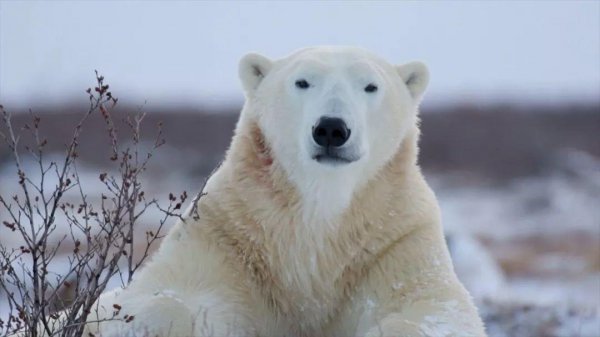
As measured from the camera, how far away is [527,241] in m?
13.5

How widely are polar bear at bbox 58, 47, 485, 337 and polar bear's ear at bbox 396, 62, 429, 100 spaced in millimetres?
150

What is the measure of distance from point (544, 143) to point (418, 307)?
19.0m

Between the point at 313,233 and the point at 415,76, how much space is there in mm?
799

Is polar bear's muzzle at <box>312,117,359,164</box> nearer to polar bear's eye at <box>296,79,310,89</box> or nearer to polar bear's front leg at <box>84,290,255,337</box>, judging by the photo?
polar bear's eye at <box>296,79,310,89</box>

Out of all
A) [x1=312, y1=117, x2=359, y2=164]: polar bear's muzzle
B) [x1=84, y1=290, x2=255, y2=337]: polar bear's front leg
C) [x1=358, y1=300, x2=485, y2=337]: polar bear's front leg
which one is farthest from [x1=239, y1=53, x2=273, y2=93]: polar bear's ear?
[x1=358, y1=300, x2=485, y2=337]: polar bear's front leg

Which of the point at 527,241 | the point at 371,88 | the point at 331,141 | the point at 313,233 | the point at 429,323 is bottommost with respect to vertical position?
the point at 429,323

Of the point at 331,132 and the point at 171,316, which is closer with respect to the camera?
the point at 171,316

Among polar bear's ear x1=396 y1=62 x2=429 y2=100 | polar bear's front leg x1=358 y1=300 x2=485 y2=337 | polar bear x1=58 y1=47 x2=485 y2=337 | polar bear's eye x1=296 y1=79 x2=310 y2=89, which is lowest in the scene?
polar bear's front leg x1=358 y1=300 x2=485 y2=337

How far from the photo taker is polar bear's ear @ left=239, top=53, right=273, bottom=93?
4.23m

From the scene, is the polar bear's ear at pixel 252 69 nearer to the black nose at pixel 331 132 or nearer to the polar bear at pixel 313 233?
the polar bear at pixel 313 233

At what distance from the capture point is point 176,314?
141 inches

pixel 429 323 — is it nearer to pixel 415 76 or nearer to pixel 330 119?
pixel 330 119

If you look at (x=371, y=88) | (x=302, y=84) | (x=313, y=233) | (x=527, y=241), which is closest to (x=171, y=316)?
(x=313, y=233)

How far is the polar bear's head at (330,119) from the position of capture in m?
3.76
